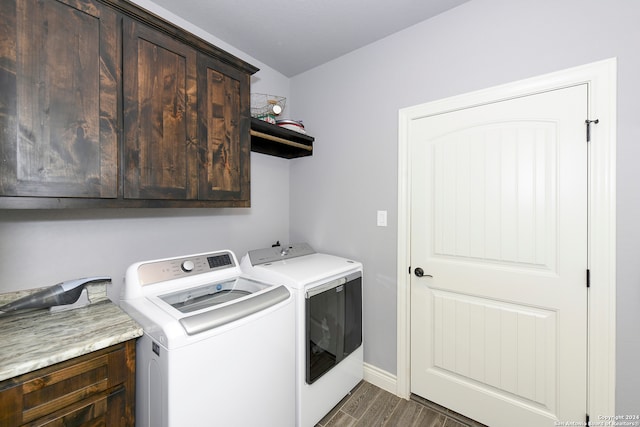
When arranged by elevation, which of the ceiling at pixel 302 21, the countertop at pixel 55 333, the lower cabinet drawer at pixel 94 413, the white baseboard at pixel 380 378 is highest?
the ceiling at pixel 302 21

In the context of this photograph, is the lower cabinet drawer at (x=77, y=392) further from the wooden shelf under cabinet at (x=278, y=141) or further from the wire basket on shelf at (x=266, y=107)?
the wire basket on shelf at (x=266, y=107)

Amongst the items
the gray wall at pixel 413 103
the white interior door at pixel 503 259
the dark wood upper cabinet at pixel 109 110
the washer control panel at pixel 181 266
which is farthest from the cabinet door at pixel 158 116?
the white interior door at pixel 503 259

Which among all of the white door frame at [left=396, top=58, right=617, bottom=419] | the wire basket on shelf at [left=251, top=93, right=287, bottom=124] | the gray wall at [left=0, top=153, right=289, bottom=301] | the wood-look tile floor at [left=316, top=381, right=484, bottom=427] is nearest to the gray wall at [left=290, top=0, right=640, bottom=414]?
the white door frame at [left=396, top=58, right=617, bottom=419]

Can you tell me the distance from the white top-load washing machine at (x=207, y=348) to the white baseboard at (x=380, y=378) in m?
0.75

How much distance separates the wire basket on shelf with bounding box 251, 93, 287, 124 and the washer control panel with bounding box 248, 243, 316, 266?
1.00m

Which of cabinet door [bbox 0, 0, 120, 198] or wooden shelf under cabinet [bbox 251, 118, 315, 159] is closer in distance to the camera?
cabinet door [bbox 0, 0, 120, 198]

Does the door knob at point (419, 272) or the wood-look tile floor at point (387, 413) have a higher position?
the door knob at point (419, 272)

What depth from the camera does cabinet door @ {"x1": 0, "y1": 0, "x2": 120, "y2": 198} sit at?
96 cm

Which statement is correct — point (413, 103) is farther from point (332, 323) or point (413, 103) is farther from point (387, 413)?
point (387, 413)

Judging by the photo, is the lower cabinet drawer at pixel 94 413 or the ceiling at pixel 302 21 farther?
the ceiling at pixel 302 21

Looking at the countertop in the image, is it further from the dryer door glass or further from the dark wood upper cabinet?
the dryer door glass

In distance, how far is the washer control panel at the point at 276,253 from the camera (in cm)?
183

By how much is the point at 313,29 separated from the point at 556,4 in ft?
4.50

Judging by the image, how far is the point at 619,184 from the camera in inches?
48.9
